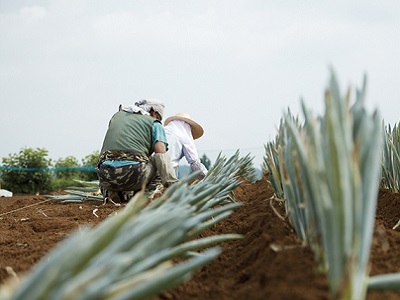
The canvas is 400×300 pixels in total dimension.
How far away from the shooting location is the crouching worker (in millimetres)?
4332

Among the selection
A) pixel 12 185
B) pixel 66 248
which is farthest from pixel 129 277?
pixel 12 185

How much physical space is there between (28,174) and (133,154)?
647cm

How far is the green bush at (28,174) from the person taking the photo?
10242 mm

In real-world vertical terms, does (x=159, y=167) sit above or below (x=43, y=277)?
below

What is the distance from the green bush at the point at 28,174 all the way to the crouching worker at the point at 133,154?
6092 millimetres

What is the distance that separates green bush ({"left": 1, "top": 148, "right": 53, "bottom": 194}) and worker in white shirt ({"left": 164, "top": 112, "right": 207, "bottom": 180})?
16.7ft

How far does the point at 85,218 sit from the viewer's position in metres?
3.49

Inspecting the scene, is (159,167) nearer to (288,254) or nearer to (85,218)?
(85,218)

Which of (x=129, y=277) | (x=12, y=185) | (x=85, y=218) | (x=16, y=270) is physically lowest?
(x=12, y=185)

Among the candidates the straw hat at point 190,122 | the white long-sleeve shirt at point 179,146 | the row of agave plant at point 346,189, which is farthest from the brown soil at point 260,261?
the straw hat at point 190,122

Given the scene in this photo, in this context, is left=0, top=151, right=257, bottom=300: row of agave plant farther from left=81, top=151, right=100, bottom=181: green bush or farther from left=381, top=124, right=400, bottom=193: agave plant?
left=81, top=151, right=100, bottom=181: green bush

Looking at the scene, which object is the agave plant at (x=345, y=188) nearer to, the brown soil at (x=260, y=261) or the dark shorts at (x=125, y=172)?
the brown soil at (x=260, y=261)

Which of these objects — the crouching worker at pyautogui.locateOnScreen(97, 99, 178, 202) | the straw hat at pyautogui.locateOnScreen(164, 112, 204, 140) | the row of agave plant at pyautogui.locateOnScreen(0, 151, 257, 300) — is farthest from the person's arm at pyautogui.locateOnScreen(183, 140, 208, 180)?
the row of agave plant at pyautogui.locateOnScreen(0, 151, 257, 300)

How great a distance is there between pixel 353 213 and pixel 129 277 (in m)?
0.41
